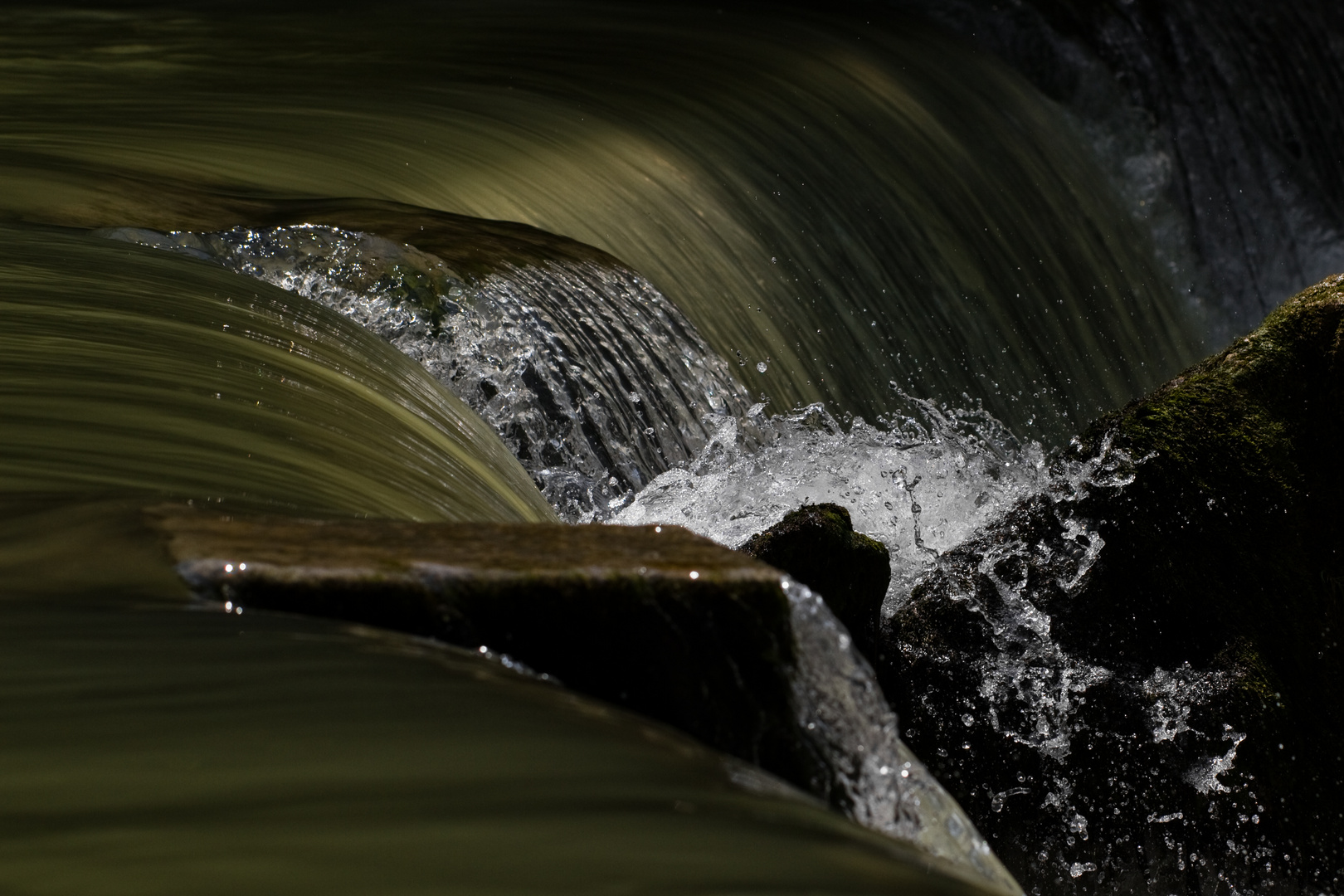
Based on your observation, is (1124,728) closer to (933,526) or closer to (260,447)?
(933,526)

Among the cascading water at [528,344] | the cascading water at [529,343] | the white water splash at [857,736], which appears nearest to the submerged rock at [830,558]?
the cascading water at [529,343]

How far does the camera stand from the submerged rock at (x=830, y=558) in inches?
109

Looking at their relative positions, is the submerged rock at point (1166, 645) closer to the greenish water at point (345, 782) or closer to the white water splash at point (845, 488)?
the white water splash at point (845, 488)

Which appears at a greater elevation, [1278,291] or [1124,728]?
[1278,291]

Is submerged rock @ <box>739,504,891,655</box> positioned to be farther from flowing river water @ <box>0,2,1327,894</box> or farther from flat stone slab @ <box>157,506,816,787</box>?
flat stone slab @ <box>157,506,816,787</box>

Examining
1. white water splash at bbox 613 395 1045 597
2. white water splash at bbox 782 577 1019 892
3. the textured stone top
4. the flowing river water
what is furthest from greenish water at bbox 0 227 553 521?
white water splash at bbox 782 577 1019 892

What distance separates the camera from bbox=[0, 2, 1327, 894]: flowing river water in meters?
1.19

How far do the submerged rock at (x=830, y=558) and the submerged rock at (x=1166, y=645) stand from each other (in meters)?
0.10

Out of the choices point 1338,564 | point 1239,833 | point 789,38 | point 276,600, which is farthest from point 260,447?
point 789,38

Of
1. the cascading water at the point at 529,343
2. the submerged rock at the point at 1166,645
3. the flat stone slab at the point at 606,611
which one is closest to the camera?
the flat stone slab at the point at 606,611

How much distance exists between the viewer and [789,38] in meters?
6.97

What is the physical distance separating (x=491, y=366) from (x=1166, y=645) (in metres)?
1.80

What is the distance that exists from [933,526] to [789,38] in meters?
3.83

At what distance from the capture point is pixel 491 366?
380 centimetres
